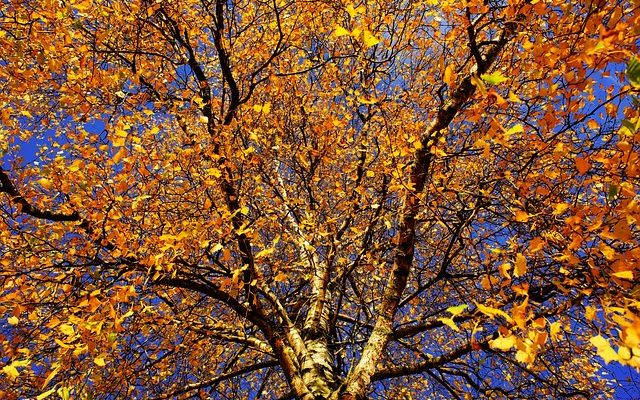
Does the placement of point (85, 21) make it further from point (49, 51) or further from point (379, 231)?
point (379, 231)

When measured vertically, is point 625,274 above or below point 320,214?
below

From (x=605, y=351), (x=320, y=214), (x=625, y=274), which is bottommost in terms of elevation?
(x=605, y=351)

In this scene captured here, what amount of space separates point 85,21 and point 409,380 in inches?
315

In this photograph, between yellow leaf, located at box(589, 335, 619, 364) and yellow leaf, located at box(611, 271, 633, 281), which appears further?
yellow leaf, located at box(611, 271, 633, 281)

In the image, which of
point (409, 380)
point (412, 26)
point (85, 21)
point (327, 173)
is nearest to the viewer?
point (85, 21)

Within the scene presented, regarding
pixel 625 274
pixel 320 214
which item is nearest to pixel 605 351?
pixel 625 274

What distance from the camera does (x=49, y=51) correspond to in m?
4.73

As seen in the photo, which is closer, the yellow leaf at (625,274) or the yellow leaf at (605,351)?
the yellow leaf at (605,351)

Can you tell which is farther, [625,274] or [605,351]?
[625,274]

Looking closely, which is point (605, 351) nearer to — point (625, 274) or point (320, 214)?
point (625, 274)

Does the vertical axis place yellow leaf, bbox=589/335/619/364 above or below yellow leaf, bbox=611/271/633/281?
below

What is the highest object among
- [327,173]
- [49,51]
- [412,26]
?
[412,26]

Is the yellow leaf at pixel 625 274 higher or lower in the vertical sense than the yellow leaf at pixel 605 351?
higher

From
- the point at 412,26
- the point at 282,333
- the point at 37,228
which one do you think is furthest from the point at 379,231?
the point at 37,228
